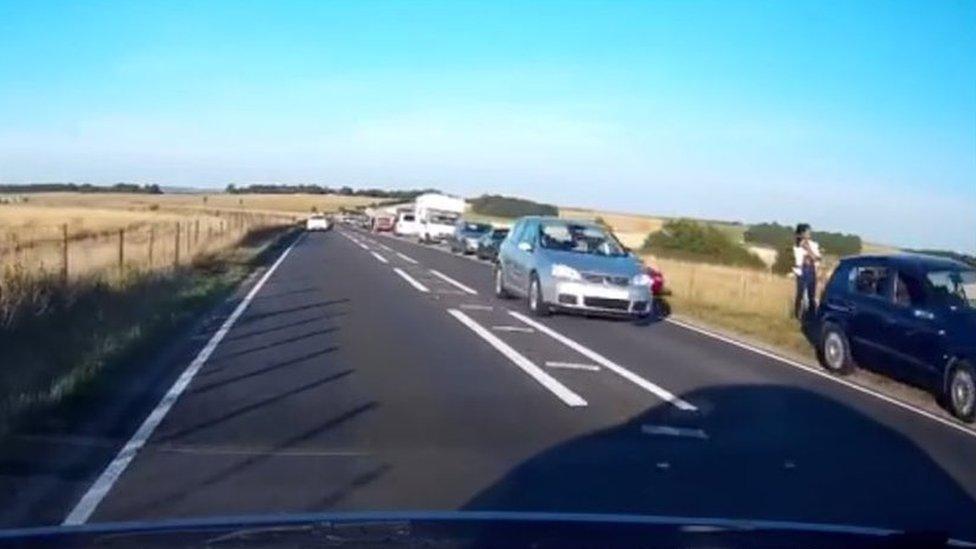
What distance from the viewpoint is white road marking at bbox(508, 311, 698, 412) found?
12781 millimetres

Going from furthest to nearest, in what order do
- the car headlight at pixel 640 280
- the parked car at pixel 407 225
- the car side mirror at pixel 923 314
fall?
the parked car at pixel 407 225, the car headlight at pixel 640 280, the car side mirror at pixel 923 314

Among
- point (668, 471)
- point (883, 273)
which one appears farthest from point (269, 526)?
point (883, 273)

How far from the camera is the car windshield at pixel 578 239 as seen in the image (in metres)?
23.4

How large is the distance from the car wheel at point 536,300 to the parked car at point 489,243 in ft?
81.5

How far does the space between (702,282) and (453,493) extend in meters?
27.4

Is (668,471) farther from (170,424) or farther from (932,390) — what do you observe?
(932,390)

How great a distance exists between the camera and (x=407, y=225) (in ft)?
280

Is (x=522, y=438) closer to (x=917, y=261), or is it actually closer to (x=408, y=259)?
(x=917, y=261)

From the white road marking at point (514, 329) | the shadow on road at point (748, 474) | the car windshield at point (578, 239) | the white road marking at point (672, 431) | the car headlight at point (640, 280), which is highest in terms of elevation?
the car windshield at point (578, 239)

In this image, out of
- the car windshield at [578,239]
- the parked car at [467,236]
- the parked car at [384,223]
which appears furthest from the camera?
the parked car at [384,223]

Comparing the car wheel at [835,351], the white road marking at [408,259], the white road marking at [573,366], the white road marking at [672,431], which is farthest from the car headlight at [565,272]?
the white road marking at [408,259]

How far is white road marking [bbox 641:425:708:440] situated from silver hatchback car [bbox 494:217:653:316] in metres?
10.8

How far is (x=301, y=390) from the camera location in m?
12.6

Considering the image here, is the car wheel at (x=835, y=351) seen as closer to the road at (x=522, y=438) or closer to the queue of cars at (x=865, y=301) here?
the queue of cars at (x=865, y=301)
